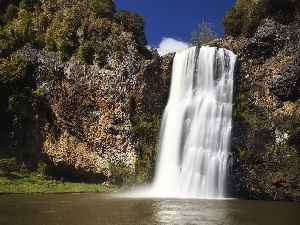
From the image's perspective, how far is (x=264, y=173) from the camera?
27531 mm

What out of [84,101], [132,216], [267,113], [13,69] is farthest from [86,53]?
[132,216]

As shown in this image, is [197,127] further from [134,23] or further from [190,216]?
[134,23]

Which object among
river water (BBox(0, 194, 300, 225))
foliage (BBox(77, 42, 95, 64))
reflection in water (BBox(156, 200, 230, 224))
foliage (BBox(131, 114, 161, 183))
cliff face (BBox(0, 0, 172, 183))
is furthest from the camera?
foliage (BBox(77, 42, 95, 64))

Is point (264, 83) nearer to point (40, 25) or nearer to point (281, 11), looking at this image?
point (281, 11)

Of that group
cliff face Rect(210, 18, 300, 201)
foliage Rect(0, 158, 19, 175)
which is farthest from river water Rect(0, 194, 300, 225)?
foliage Rect(0, 158, 19, 175)

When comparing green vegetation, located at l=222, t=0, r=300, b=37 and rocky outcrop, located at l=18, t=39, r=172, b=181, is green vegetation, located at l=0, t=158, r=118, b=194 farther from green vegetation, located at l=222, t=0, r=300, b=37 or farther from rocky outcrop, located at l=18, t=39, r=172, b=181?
green vegetation, located at l=222, t=0, r=300, b=37

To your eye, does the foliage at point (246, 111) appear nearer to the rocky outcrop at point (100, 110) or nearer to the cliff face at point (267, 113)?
the cliff face at point (267, 113)

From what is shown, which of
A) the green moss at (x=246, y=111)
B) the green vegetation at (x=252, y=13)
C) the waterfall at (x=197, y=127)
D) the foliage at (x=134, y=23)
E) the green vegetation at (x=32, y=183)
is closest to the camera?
the waterfall at (x=197, y=127)

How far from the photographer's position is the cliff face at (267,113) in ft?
89.1

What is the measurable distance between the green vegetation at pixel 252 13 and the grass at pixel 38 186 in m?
17.8

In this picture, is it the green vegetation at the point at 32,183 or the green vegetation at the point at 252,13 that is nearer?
the green vegetation at the point at 32,183

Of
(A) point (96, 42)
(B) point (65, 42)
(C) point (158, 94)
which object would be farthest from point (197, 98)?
(B) point (65, 42)

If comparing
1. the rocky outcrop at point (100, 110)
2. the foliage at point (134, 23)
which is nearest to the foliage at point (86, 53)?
the rocky outcrop at point (100, 110)

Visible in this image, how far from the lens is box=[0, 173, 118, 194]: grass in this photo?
29439 millimetres
